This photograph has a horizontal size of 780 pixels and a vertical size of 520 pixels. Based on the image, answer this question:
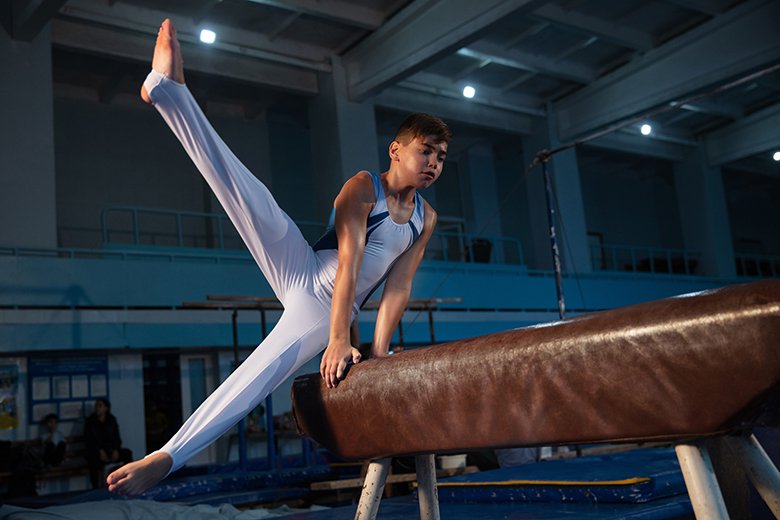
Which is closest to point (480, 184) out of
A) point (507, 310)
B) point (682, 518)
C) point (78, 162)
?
point (507, 310)

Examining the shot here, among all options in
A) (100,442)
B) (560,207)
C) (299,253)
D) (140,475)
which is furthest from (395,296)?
(560,207)

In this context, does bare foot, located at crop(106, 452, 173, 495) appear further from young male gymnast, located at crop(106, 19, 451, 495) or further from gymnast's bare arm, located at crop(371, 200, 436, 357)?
gymnast's bare arm, located at crop(371, 200, 436, 357)

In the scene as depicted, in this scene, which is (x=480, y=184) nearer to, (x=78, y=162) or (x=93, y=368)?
(x=78, y=162)

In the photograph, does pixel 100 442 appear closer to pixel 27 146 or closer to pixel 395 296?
pixel 27 146

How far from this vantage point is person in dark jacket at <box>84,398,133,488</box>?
29.5 ft

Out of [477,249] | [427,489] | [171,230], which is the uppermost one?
[171,230]

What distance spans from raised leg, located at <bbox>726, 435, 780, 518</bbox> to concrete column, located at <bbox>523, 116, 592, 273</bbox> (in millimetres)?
12927

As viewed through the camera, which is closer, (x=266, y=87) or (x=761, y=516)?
(x=761, y=516)

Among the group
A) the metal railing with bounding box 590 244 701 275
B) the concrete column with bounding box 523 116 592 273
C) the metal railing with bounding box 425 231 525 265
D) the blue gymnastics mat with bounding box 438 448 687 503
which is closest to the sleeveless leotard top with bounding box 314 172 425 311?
the blue gymnastics mat with bounding box 438 448 687 503

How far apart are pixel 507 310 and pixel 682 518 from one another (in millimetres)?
9870

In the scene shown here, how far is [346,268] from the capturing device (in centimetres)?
227

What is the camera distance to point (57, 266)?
890 cm

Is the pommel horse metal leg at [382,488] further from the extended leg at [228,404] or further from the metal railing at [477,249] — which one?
the metal railing at [477,249]

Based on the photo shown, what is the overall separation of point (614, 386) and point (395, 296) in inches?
50.9
